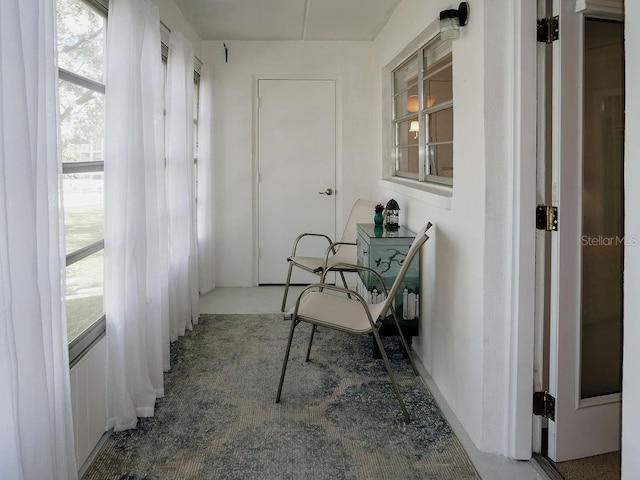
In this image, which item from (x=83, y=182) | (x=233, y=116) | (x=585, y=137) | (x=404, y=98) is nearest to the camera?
(x=585, y=137)

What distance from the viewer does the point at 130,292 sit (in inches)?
107

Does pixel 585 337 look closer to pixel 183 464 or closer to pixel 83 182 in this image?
pixel 183 464

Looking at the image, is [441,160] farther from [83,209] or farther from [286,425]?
[83,209]

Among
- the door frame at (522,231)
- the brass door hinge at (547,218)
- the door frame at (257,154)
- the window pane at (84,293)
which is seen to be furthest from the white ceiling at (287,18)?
the brass door hinge at (547,218)

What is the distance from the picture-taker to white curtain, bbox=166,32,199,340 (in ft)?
13.2

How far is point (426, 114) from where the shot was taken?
404 centimetres

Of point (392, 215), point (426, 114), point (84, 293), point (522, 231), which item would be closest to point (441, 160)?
point (426, 114)

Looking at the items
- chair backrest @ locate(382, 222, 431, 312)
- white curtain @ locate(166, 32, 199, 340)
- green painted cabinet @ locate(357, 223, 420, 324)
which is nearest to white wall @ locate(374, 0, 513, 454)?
chair backrest @ locate(382, 222, 431, 312)

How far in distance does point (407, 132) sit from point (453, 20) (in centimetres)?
199

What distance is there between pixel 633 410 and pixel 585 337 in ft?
3.14

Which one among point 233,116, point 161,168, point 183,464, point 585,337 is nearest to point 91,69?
point 161,168

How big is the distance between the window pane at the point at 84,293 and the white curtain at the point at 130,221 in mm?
96

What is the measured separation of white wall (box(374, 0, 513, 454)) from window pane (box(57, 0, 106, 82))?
5.55 feet

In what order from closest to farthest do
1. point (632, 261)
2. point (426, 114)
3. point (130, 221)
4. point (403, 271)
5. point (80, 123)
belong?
point (632, 261), point (80, 123), point (130, 221), point (403, 271), point (426, 114)
